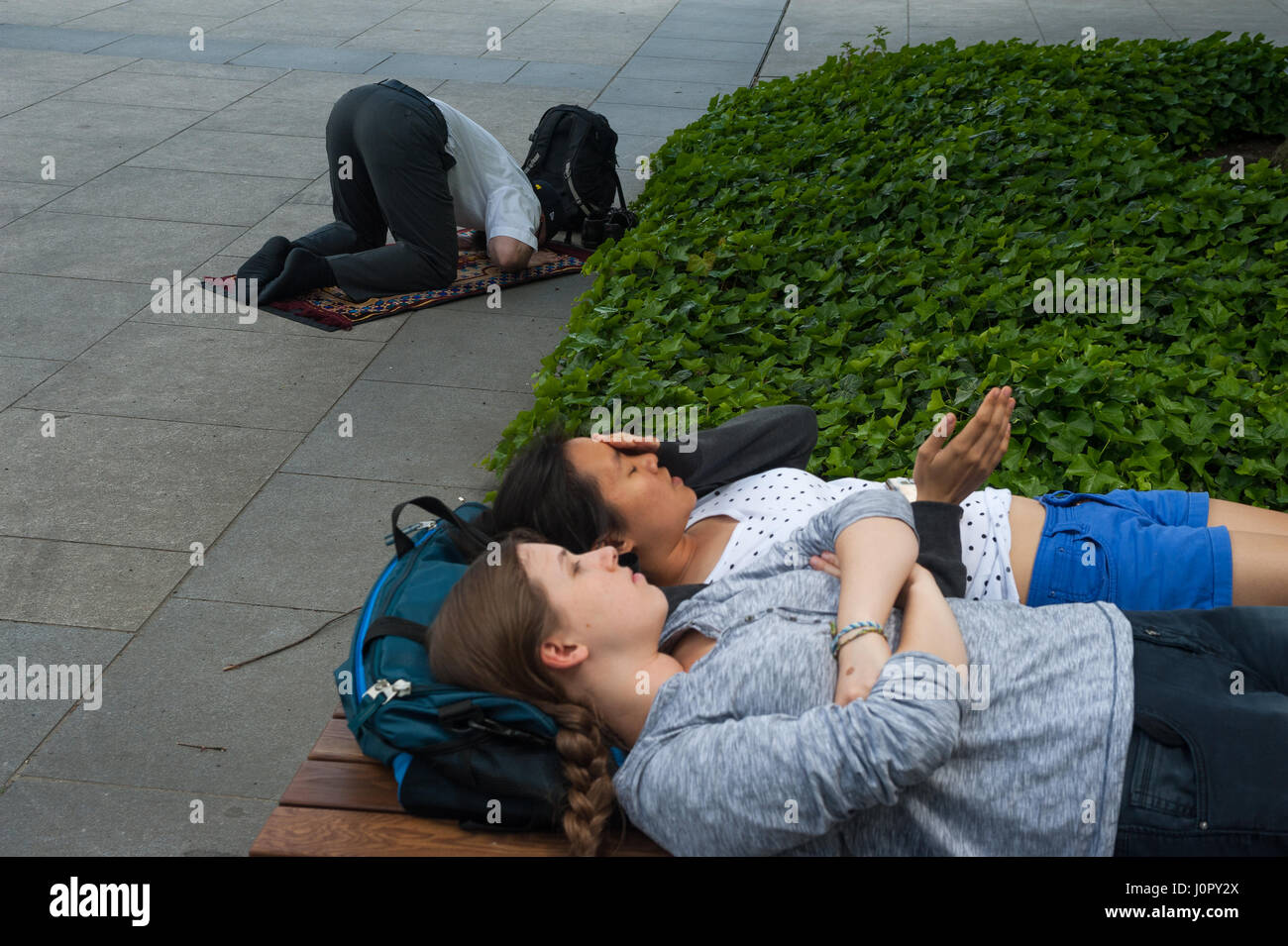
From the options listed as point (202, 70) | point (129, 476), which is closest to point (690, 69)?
point (202, 70)

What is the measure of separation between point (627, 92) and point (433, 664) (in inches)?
331

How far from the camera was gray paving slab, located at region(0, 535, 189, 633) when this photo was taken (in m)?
3.68

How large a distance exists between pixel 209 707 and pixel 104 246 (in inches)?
164

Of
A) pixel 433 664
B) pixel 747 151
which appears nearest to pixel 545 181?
pixel 747 151

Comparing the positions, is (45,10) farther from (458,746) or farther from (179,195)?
(458,746)

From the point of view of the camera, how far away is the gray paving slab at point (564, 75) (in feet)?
33.2

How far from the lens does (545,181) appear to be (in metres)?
6.93

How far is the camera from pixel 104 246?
6.61 meters

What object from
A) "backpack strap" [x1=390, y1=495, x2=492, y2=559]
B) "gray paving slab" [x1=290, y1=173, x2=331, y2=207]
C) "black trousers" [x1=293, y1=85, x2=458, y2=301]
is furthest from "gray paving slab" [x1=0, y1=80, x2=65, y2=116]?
"backpack strap" [x1=390, y1=495, x2=492, y2=559]

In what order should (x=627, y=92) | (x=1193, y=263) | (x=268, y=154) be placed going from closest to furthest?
(x=1193, y=263) → (x=268, y=154) → (x=627, y=92)

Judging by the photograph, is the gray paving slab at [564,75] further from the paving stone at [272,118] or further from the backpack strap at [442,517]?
the backpack strap at [442,517]

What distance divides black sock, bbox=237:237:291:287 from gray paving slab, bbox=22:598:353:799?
2.66 m

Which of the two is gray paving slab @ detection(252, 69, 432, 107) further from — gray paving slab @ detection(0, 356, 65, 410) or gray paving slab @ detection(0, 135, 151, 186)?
gray paving slab @ detection(0, 356, 65, 410)
